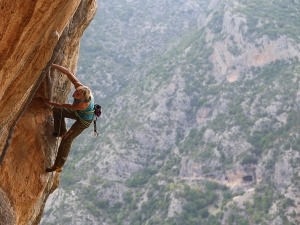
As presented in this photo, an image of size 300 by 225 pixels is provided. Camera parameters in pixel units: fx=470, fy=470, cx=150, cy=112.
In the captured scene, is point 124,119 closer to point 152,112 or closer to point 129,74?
point 152,112

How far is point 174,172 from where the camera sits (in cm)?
5591

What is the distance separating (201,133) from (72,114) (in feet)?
169

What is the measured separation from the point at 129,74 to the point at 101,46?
10.6 meters

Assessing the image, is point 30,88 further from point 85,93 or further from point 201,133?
point 201,133

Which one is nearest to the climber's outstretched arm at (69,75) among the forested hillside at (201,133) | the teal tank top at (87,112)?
the teal tank top at (87,112)

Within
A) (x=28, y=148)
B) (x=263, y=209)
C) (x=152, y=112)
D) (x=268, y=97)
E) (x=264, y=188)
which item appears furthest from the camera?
(x=152, y=112)

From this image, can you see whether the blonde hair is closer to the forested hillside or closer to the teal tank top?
the teal tank top

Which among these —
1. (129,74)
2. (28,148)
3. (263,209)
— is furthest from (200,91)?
(28,148)

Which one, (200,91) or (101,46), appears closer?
(200,91)

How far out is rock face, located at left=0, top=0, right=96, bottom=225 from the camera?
17.1ft

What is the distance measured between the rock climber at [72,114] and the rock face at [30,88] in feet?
0.70

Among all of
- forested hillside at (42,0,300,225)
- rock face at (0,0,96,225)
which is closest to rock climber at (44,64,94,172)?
rock face at (0,0,96,225)

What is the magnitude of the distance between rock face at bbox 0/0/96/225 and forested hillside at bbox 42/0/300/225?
35520 mm

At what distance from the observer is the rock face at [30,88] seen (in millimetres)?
5211
